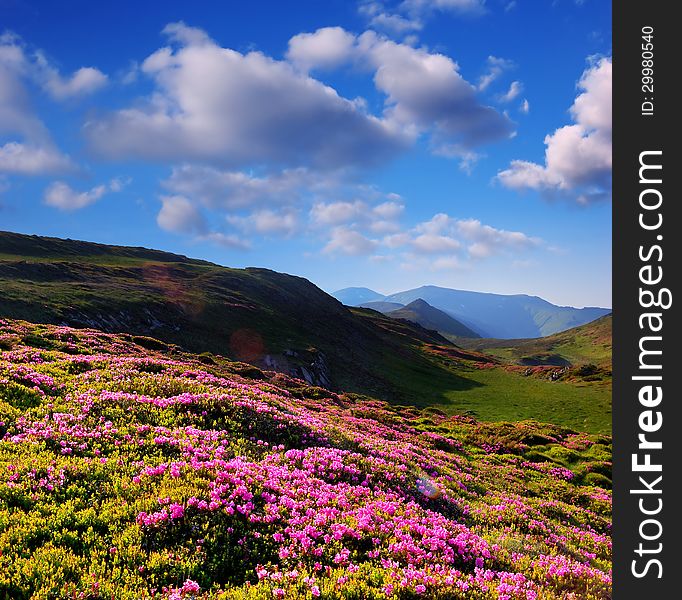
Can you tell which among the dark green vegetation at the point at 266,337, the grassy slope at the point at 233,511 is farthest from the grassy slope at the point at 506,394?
the grassy slope at the point at 233,511

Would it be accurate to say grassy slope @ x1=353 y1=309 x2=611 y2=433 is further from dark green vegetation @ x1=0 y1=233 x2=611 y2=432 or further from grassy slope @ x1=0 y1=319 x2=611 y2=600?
grassy slope @ x1=0 y1=319 x2=611 y2=600

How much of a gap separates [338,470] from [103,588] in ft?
24.9

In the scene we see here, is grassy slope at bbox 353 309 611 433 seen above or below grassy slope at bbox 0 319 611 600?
below

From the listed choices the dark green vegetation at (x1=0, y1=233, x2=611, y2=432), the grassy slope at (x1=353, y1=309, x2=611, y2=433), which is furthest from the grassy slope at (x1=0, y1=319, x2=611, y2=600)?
the grassy slope at (x1=353, y1=309, x2=611, y2=433)

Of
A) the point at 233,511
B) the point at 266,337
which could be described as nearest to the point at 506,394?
the point at 266,337

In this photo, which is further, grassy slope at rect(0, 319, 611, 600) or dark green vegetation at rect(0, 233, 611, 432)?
dark green vegetation at rect(0, 233, 611, 432)

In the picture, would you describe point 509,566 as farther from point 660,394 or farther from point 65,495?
point 65,495

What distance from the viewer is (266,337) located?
6894 centimetres

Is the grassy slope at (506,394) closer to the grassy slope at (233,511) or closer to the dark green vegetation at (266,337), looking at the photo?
the dark green vegetation at (266,337)

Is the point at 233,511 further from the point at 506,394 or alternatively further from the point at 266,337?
the point at 506,394

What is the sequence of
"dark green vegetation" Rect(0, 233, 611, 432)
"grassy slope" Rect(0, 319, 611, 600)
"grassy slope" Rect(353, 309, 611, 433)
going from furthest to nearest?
"grassy slope" Rect(353, 309, 611, 433) < "dark green vegetation" Rect(0, 233, 611, 432) < "grassy slope" Rect(0, 319, 611, 600)

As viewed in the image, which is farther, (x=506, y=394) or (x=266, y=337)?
(x=266, y=337)

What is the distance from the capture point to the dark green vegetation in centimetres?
5038

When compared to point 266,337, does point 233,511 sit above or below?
below
